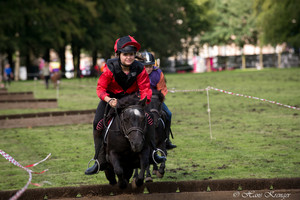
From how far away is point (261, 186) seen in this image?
8.11 metres

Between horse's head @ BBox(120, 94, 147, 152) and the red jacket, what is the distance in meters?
0.40

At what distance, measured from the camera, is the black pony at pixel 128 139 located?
24.5 ft

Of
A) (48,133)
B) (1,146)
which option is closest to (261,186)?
(1,146)

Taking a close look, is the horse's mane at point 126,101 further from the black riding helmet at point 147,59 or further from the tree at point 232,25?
the tree at point 232,25

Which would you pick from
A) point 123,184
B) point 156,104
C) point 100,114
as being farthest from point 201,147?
point 123,184

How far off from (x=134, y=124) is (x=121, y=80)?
35.5 inches

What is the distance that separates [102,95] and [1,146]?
7.90m

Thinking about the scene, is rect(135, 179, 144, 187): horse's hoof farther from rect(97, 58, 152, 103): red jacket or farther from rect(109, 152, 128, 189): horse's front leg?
rect(97, 58, 152, 103): red jacket

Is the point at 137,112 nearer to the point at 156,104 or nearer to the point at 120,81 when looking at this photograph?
the point at 120,81

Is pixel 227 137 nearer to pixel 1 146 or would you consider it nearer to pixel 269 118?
pixel 269 118

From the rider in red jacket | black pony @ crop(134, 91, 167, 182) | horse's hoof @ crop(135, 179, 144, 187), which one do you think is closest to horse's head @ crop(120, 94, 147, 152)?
the rider in red jacket

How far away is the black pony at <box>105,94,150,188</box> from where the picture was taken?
7465 millimetres

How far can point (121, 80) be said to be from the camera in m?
8.12

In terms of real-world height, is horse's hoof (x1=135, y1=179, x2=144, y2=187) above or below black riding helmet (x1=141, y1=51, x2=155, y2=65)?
below
